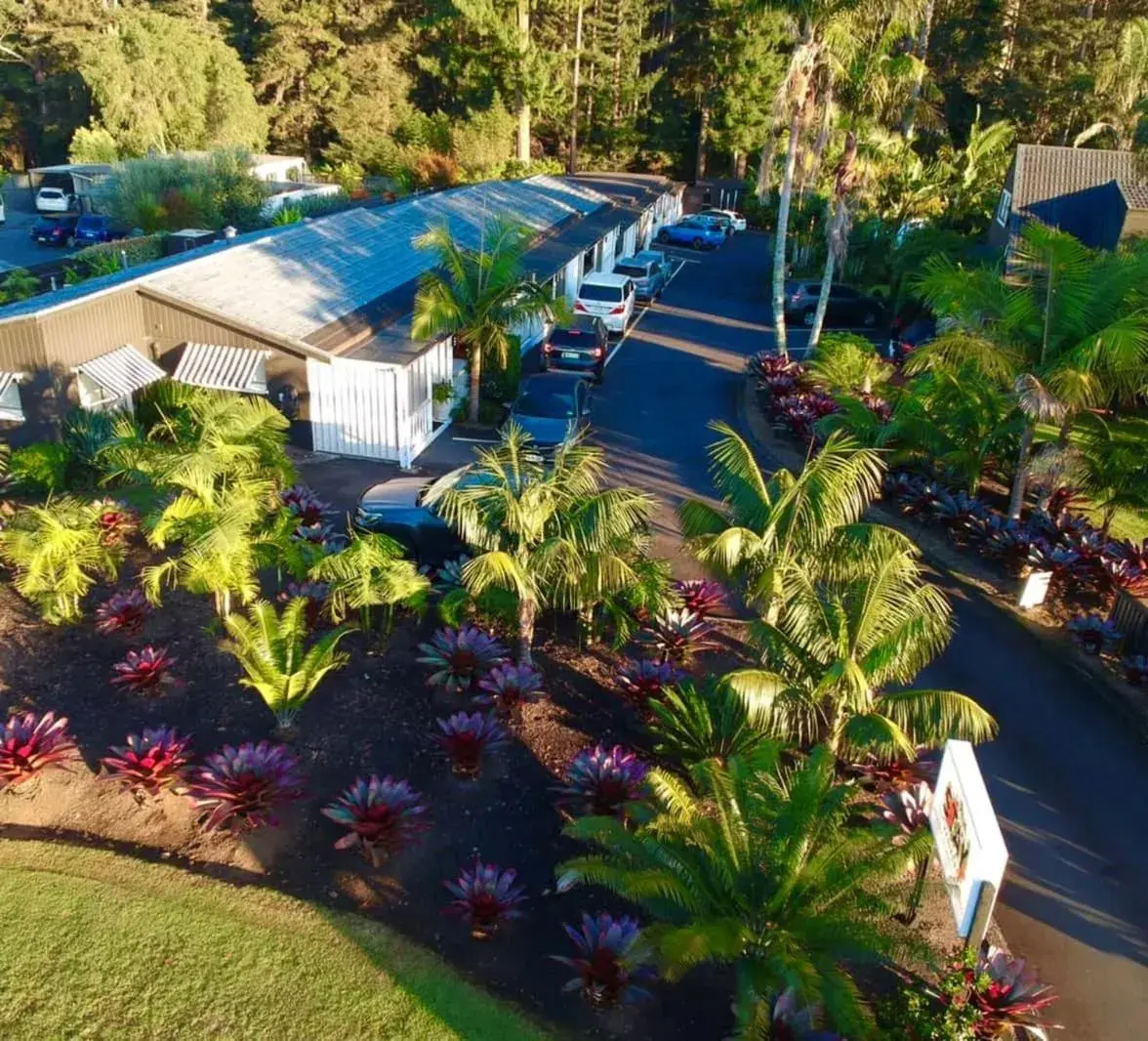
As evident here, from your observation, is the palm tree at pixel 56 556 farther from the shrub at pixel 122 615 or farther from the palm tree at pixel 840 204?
the palm tree at pixel 840 204

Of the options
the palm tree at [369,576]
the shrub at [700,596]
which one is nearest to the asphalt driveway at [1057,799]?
the shrub at [700,596]

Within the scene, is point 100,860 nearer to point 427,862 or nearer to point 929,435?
point 427,862

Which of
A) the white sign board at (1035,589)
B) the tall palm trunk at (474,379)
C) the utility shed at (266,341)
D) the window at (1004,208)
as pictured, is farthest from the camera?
the window at (1004,208)

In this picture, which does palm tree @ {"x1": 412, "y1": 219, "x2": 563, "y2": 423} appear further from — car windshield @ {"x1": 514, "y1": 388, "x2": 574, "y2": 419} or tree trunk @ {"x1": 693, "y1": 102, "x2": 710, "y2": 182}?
tree trunk @ {"x1": 693, "y1": 102, "x2": 710, "y2": 182}

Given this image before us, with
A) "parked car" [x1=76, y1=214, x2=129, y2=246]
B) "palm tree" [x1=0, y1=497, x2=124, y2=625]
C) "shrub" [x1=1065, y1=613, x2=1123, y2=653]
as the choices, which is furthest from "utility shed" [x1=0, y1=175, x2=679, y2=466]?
"parked car" [x1=76, y1=214, x2=129, y2=246]

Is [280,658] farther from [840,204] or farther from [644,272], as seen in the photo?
[644,272]

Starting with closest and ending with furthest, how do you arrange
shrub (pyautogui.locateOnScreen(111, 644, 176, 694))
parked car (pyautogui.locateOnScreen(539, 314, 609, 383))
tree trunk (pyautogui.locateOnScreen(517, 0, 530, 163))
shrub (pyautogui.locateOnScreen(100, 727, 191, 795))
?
shrub (pyautogui.locateOnScreen(100, 727, 191, 795)) < shrub (pyautogui.locateOnScreen(111, 644, 176, 694)) < parked car (pyautogui.locateOnScreen(539, 314, 609, 383)) < tree trunk (pyautogui.locateOnScreen(517, 0, 530, 163))

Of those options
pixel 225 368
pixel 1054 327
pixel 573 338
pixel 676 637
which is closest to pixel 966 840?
pixel 676 637
